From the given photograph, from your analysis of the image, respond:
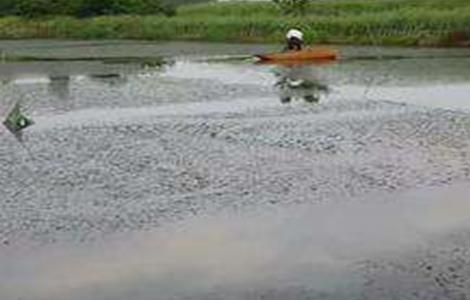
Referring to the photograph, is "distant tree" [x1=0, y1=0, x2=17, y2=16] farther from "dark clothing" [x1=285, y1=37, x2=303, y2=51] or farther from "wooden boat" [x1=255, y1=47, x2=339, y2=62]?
"wooden boat" [x1=255, y1=47, x2=339, y2=62]

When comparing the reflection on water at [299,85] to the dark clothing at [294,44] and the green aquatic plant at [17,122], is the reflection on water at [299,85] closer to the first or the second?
the dark clothing at [294,44]

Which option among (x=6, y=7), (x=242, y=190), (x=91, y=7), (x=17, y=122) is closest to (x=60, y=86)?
(x=17, y=122)

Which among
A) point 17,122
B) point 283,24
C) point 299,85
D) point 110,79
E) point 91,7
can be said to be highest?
point 91,7

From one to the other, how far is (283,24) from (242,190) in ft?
89.2

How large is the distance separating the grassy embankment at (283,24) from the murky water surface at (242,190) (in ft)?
30.4

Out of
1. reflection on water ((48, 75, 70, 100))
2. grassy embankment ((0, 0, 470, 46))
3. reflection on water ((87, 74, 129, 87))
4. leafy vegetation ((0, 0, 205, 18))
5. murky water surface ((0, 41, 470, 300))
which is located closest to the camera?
murky water surface ((0, 41, 470, 300))

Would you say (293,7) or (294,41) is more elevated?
(293,7)

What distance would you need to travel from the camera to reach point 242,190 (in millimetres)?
14836

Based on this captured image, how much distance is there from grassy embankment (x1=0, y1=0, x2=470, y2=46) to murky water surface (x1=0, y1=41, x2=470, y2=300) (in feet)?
30.4

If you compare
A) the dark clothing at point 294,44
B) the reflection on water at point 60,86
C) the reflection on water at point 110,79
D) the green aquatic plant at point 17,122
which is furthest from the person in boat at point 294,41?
the green aquatic plant at point 17,122

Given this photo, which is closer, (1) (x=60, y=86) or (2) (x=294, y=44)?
(1) (x=60, y=86)

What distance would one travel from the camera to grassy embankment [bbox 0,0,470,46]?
37.4m

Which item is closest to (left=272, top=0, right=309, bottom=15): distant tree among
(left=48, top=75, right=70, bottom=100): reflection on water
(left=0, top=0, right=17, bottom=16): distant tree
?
(left=48, top=75, right=70, bottom=100): reflection on water

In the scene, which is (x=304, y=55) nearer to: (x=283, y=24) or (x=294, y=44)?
(x=294, y=44)
